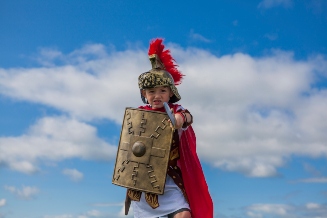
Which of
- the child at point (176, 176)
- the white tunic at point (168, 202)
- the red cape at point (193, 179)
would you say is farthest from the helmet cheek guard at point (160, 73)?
the white tunic at point (168, 202)

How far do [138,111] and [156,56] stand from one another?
0.82 metres

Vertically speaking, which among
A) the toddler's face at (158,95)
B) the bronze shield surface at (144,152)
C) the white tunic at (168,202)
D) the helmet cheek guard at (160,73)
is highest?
the helmet cheek guard at (160,73)

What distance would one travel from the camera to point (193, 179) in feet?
21.1

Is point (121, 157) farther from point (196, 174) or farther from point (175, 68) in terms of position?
point (175, 68)

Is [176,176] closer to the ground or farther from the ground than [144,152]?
closer to the ground

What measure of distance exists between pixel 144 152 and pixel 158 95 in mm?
765

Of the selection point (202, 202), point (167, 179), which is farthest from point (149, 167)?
point (202, 202)

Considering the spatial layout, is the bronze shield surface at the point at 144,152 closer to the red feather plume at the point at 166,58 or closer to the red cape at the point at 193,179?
the red cape at the point at 193,179

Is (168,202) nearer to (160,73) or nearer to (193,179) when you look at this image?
(193,179)

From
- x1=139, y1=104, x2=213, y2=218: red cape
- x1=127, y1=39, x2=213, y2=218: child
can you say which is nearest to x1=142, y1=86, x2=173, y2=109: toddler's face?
x1=127, y1=39, x2=213, y2=218: child

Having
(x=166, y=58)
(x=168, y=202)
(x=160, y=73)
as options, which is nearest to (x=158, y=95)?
(x=160, y=73)

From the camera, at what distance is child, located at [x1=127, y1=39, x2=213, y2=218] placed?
6277mm

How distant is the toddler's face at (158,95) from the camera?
21.0ft

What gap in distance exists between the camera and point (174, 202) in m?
6.27
